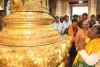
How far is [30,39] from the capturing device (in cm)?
96

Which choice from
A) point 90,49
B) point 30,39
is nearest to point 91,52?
point 90,49

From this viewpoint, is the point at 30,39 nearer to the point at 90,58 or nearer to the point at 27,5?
the point at 27,5

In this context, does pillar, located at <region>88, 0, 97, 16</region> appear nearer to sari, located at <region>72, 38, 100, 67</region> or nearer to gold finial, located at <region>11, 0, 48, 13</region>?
sari, located at <region>72, 38, 100, 67</region>

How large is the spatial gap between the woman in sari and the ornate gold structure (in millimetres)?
297

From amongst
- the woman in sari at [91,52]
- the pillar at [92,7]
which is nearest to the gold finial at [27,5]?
the woman in sari at [91,52]

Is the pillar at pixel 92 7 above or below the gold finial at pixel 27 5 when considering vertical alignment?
above

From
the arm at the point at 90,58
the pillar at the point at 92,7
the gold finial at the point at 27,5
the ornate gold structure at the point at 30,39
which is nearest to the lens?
the ornate gold structure at the point at 30,39

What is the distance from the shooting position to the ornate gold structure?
84cm

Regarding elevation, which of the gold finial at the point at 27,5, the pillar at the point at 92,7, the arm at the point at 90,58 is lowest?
the arm at the point at 90,58

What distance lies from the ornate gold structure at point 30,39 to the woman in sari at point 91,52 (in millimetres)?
297

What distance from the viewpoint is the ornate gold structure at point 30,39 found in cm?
84

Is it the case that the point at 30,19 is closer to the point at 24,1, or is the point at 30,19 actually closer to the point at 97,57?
the point at 24,1

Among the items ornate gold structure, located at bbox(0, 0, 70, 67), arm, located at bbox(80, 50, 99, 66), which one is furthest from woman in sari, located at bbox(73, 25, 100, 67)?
ornate gold structure, located at bbox(0, 0, 70, 67)

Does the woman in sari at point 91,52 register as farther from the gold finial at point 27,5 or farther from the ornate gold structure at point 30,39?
the gold finial at point 27,5
